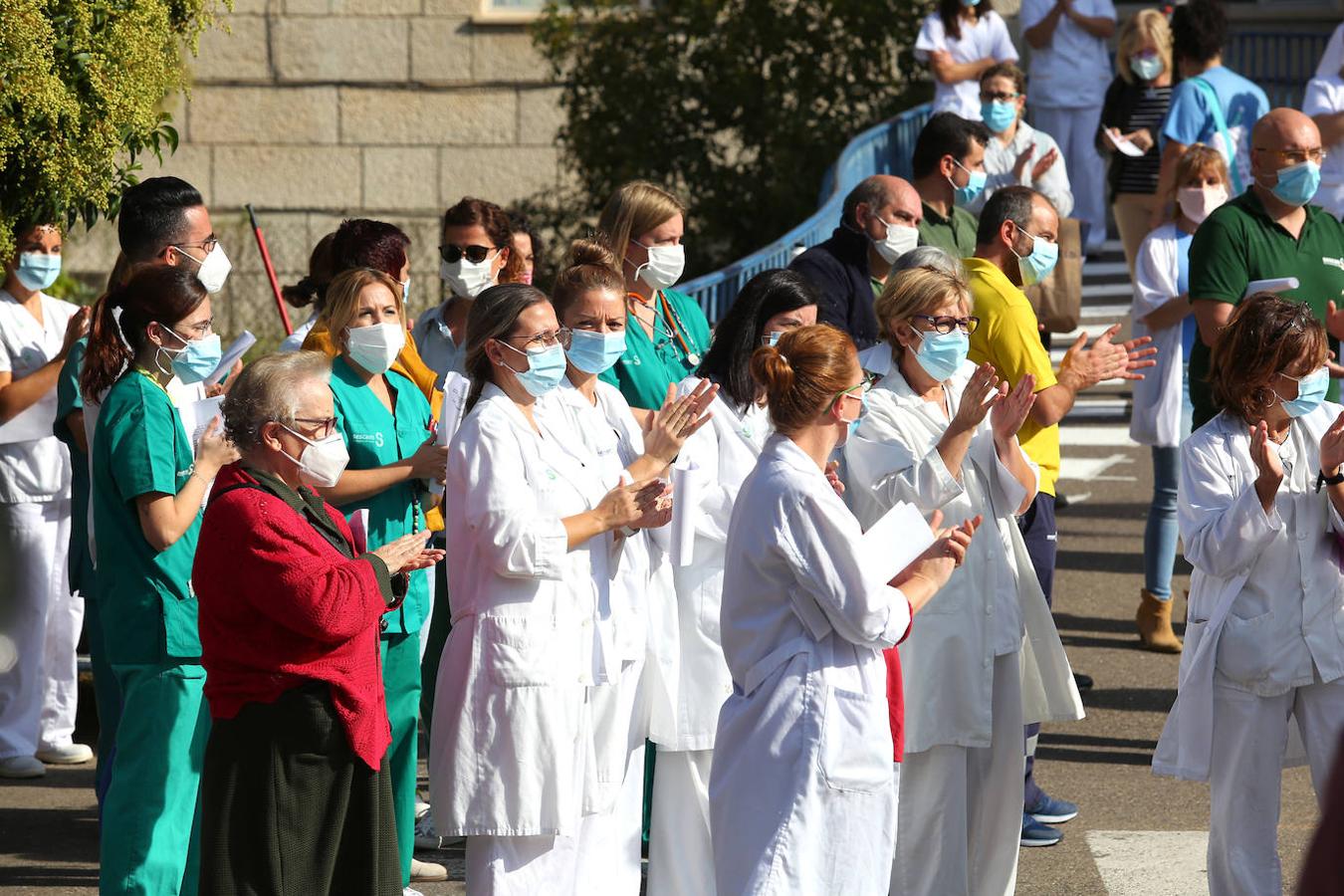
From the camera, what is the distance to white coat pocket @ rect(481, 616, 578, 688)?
5.21m

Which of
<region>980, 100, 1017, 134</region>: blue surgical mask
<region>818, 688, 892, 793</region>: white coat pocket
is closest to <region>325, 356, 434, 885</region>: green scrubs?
<region>818, 688, 892, 793</region>: white coat pocket

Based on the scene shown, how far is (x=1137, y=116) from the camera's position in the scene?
1212cm

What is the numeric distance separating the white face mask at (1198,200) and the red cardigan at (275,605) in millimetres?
5091

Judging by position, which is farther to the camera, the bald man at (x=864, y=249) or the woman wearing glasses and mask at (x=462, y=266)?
the bald man at (x=864, y=249)

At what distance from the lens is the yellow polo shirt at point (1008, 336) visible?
250 inches

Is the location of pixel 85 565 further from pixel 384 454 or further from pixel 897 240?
pixel 897 240

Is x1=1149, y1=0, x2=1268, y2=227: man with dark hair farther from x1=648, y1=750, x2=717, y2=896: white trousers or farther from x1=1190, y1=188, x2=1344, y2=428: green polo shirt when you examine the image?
x1=648, y1=750, x2=717, y2=896: white trousers

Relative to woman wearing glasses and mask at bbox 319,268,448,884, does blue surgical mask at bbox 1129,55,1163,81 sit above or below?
above

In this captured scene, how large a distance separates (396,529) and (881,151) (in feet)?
28.6

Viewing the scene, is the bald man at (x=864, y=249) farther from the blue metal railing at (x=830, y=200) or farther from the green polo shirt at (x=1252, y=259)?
the blue metal railing at (x=830, y=200)

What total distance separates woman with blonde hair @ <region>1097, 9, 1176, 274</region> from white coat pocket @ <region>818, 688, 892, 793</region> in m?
7.10

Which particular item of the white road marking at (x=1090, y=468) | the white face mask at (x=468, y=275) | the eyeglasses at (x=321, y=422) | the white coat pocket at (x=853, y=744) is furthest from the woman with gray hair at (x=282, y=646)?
the white road marking at (x=1090, y=468)

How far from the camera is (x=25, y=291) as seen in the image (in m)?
7.69

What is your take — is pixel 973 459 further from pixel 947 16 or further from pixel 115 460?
pixel 947 16
